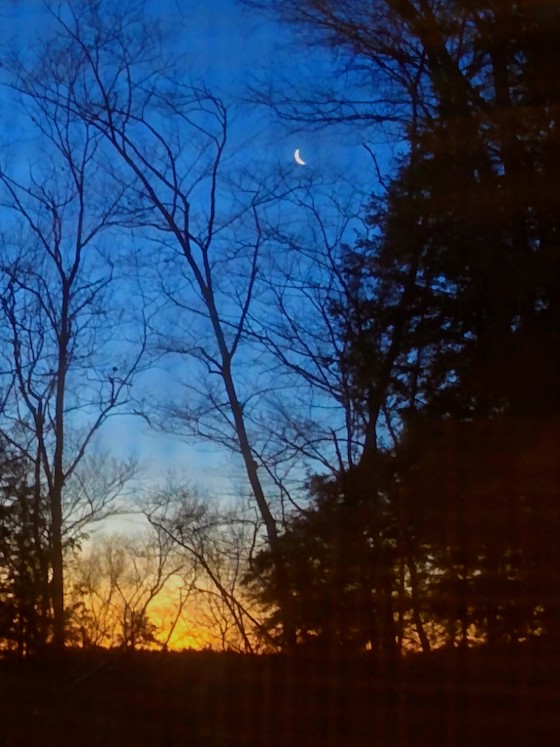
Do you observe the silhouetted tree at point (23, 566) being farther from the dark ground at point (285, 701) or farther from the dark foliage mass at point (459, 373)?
the dark foliage mass at point (459, 373)

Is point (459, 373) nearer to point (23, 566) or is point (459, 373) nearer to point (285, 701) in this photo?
point (285, 701)

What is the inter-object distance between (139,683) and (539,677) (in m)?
4.98

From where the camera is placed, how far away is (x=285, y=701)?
11.2 m

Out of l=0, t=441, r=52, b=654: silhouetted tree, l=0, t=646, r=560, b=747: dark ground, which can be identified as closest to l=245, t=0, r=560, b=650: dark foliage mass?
l=0, t=646, r=560, b=747: dark ground

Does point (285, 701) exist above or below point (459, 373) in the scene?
below

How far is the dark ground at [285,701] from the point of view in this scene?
9703 mm

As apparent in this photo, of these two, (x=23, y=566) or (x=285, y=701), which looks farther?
(x=23, y=566)

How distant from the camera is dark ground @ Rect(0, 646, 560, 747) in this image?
970 cm

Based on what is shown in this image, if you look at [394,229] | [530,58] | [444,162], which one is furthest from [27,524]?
[530,58]

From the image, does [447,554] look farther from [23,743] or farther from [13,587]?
[13,587]

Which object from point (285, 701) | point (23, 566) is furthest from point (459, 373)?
point (23, 566)

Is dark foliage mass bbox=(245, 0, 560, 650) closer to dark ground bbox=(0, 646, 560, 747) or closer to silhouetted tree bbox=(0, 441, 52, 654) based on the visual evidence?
dark ground bbox=(0, 646, 560, 747)

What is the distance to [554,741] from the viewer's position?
8891mm

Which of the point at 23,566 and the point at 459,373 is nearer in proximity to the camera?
the point at 459,373
